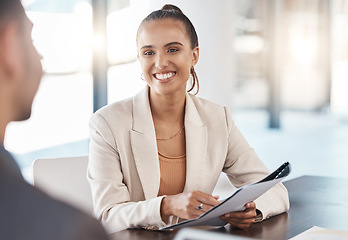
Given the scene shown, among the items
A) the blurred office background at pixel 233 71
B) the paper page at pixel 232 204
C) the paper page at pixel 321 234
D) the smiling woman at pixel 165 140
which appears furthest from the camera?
the blurred office background at pixel 233 71

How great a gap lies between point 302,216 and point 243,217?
284 mm

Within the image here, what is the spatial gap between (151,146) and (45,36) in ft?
11.2

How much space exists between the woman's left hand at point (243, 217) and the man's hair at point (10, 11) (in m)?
1.16

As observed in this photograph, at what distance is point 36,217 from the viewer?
0.35m

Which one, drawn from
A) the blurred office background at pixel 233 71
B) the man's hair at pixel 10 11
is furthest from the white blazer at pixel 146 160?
the man's hair at pixel 10 11

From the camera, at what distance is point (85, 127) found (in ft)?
18.2

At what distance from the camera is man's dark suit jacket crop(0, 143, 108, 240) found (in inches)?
13.5

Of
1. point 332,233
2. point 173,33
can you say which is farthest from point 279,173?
point 173,33

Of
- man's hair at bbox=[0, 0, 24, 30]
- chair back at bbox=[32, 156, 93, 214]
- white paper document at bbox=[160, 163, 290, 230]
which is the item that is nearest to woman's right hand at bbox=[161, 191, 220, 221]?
white paper document at bbox=[160, 163, 290, 230]

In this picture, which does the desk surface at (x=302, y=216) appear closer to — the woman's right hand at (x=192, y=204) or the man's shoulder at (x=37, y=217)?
the woman's right hand at (x=192, y=204)

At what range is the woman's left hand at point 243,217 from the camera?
1504mm

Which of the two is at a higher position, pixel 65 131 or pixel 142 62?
pixel 142 62

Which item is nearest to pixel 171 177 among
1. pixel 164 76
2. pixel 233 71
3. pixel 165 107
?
pixel 165 107

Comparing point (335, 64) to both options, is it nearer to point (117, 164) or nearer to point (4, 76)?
point (117, 164)
